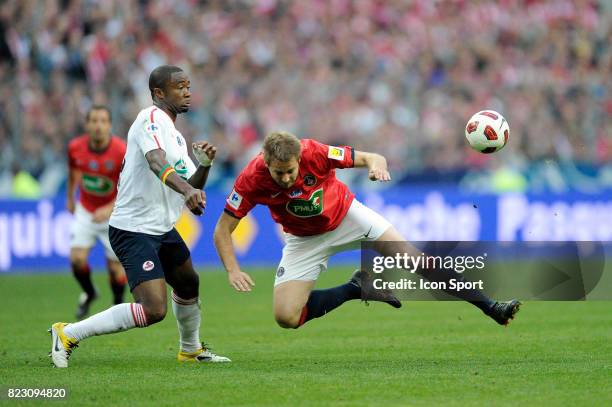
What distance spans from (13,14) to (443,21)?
32.2 feet

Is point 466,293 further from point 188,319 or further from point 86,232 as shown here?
point 86,232

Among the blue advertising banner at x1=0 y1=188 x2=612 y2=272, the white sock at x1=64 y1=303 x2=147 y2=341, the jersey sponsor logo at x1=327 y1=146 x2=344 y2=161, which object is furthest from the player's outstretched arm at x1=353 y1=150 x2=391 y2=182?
the blue advertising banner at x1=0 y1=188 x2=612 y2=272

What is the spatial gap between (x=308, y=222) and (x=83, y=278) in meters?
5.16

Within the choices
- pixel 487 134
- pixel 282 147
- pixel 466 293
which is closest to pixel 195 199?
pixel 282 147

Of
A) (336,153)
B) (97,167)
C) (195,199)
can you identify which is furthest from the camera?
(97,167)

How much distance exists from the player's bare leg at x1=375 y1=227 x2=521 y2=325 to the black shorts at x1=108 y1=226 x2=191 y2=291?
70.5 inches

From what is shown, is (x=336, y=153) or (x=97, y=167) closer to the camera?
(x=336, y=153)

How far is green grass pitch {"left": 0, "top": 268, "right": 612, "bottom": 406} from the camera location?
291 inches

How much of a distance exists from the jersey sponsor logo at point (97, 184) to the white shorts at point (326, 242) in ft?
16.0

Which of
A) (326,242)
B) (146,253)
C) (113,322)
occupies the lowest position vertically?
(113,322)

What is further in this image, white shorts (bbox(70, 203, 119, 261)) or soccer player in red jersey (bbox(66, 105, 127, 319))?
white shorts (bbox(70, 203, 119, 261))

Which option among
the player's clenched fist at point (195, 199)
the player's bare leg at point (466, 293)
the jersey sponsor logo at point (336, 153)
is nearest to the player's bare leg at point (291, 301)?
the player's bare leg at point (466, 293)

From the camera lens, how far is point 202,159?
8562 millimetres

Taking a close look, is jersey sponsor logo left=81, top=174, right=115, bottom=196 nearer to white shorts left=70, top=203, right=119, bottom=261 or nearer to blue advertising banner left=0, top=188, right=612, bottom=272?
white shorts left=70, top=203, right=119, bottom=261
